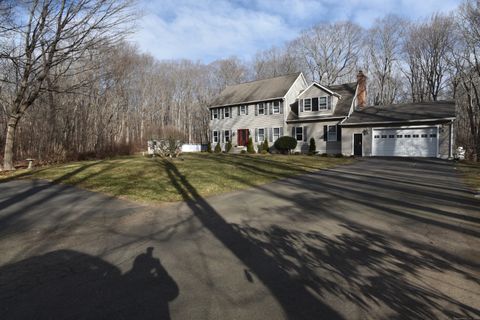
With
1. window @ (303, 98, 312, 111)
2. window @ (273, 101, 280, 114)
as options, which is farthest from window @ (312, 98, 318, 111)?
window @ (273, 101, 280, 114)

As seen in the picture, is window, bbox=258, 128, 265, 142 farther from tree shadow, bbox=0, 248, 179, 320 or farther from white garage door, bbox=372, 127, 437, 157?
tree shadow, bbox=0, 248, 179, 320

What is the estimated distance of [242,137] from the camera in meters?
29.5

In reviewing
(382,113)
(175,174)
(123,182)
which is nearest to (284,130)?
(382,113)

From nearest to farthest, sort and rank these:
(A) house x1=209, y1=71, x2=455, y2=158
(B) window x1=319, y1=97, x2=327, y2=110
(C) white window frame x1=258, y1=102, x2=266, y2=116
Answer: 1. (A) house x1=209, y1=71, x2=455, y2=158
2. (B) window x1=319, y1=97, x2=327, y2=110
3. (C) white window frame x1=258, y1=102, x2=266, y2=116

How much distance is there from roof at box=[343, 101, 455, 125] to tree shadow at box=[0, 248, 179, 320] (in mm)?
22246

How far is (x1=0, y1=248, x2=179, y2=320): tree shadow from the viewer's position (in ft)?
8.45

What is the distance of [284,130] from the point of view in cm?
2658

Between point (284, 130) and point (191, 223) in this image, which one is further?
point (284, 130)

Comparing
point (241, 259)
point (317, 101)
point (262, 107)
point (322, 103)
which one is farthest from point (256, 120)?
point (241, 259)

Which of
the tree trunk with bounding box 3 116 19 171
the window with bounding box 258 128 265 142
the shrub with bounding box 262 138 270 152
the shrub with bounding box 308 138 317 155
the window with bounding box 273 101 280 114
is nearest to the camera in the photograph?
the tree trunk with bounding box 3 116 19 171

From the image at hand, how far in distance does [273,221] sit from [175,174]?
6.50m

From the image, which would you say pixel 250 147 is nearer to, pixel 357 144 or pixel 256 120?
pixel 256 120

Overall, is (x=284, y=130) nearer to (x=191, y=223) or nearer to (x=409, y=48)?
(x=191, y=223)

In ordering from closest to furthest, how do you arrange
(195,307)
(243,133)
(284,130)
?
(195,307), (284,130), (243,133)
